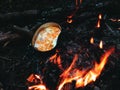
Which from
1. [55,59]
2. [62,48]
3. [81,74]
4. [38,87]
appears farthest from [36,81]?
[62,48]

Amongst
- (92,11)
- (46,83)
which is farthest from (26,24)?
(46,83)

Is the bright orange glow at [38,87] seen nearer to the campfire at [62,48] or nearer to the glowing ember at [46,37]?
the campfire at [62,48]

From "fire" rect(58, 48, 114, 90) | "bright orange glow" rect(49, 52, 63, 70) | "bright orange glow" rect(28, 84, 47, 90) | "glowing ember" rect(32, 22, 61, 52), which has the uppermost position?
"glowing ember" rect(32, 22, 61, 52)

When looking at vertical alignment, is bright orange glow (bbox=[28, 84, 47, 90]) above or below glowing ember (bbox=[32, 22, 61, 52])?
below

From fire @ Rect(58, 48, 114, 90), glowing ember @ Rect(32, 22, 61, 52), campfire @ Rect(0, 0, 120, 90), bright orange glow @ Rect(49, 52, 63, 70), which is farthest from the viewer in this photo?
glowing ember @ Rect(32, 22, 61, 52)

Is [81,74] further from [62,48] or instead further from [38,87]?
[62,48]

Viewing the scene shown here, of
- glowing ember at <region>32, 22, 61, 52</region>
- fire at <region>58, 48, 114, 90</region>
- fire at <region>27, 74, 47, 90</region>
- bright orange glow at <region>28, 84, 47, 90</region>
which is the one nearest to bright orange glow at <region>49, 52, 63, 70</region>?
glowing ember at <region>32, 22, 61, 52</region>

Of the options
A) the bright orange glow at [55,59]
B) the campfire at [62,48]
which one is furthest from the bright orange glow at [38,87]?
the bright orange glow at [55,59]

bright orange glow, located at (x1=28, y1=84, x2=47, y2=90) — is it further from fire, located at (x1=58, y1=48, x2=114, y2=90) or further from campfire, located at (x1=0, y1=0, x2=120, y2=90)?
fire, located at (x1=58, y1=48, x2=114, y2=90)

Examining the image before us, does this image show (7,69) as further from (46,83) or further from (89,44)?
(89,44)
